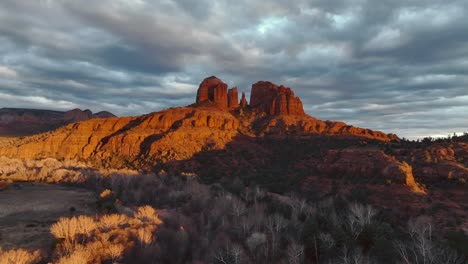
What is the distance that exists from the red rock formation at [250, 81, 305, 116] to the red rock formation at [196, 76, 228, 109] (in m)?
14.6

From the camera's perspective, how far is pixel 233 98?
13050 centimetres

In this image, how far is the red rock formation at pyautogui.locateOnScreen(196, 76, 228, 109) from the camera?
126 m

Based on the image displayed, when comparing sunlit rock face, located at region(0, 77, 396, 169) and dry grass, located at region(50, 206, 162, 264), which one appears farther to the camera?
sunlit rock face, located at region(0, 77, 396, 169)

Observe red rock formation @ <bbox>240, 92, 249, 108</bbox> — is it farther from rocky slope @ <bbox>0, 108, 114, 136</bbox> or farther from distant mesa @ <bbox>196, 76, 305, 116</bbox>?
rocky slope @ <bbox>0, 108, 114, 136</bbox>

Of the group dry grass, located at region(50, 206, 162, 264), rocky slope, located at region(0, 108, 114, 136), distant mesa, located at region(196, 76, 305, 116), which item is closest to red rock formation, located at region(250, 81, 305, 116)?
distant mesa, located at region(196, 76, 305, 116)

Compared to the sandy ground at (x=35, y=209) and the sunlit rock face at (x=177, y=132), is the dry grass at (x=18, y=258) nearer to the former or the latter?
the sandy ground at (x=35, y=209)

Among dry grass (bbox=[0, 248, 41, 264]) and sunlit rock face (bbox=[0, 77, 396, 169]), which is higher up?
sunlit rock face (bbox=[0, 77, 396, 169])

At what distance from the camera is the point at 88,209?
3394cm

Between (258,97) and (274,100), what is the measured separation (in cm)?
1229

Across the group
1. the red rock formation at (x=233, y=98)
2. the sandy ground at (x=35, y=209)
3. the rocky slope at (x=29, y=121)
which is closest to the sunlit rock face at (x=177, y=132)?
the red rock formation at (x=233, y=98)

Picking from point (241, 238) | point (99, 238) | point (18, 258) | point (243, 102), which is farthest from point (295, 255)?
point (243, 102)

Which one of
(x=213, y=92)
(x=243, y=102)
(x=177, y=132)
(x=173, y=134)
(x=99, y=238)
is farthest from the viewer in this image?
(x=243, y=102)

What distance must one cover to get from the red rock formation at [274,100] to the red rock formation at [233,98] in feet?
24.5

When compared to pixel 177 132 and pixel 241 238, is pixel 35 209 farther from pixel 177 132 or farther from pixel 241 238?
pixel 177 132
